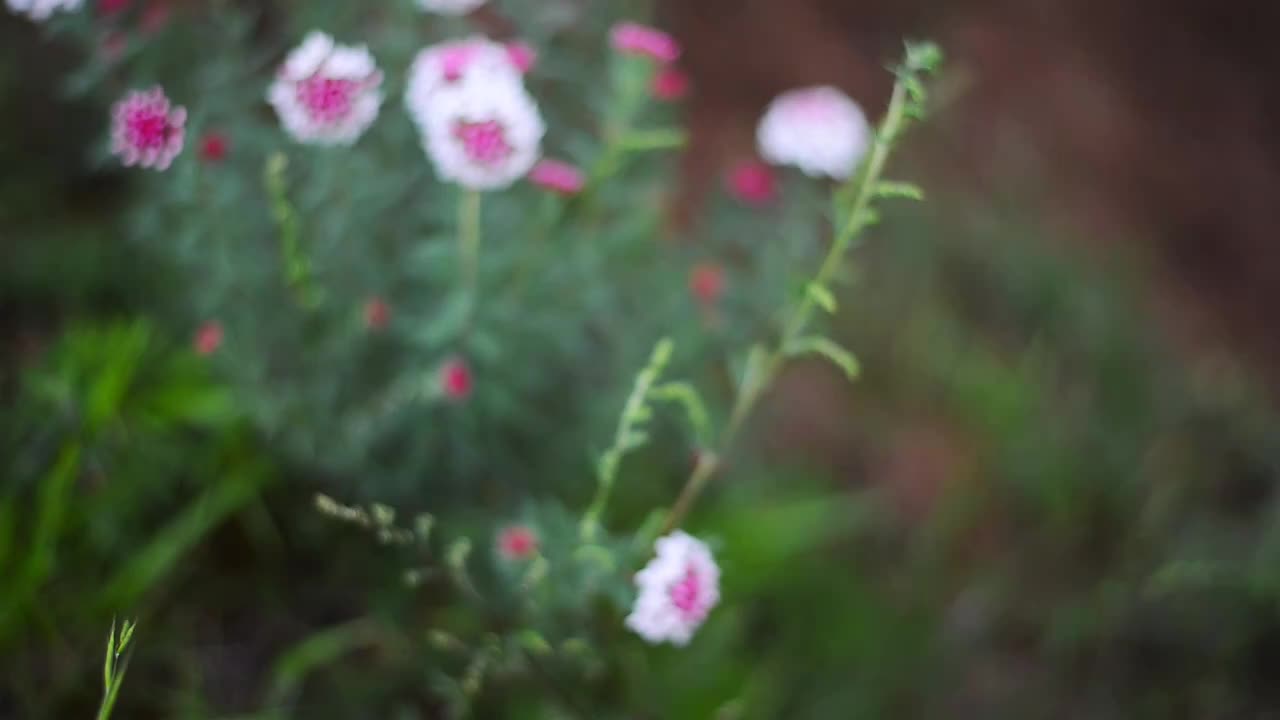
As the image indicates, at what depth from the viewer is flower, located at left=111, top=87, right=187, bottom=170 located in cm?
108

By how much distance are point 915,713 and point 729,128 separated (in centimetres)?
138

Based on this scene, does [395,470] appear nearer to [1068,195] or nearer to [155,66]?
[155,66]

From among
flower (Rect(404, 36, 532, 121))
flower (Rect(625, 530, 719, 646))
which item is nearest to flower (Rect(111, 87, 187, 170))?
flower (Rect(404, 36, 532, 121))

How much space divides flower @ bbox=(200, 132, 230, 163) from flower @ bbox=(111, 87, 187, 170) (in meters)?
0.13

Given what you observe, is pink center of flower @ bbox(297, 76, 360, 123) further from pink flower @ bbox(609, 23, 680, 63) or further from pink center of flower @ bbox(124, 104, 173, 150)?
pink flower @ bbox(609, 23, 680, 63)

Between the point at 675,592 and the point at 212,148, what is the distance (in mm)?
774

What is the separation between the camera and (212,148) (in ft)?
4.06

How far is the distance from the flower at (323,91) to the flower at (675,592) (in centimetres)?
59

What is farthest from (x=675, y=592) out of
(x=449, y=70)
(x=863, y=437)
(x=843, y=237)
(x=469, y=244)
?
(x=863, y=437)

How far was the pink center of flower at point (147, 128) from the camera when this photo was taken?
1075mm

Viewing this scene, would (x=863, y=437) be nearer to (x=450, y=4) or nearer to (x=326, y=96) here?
(x=450, y=4)

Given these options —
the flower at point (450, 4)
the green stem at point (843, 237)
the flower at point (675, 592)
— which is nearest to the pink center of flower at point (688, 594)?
the flower at point (675, 592)

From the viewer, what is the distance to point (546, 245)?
57.8 inches

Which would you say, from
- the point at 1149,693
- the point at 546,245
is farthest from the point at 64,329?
the point at 1149,693
